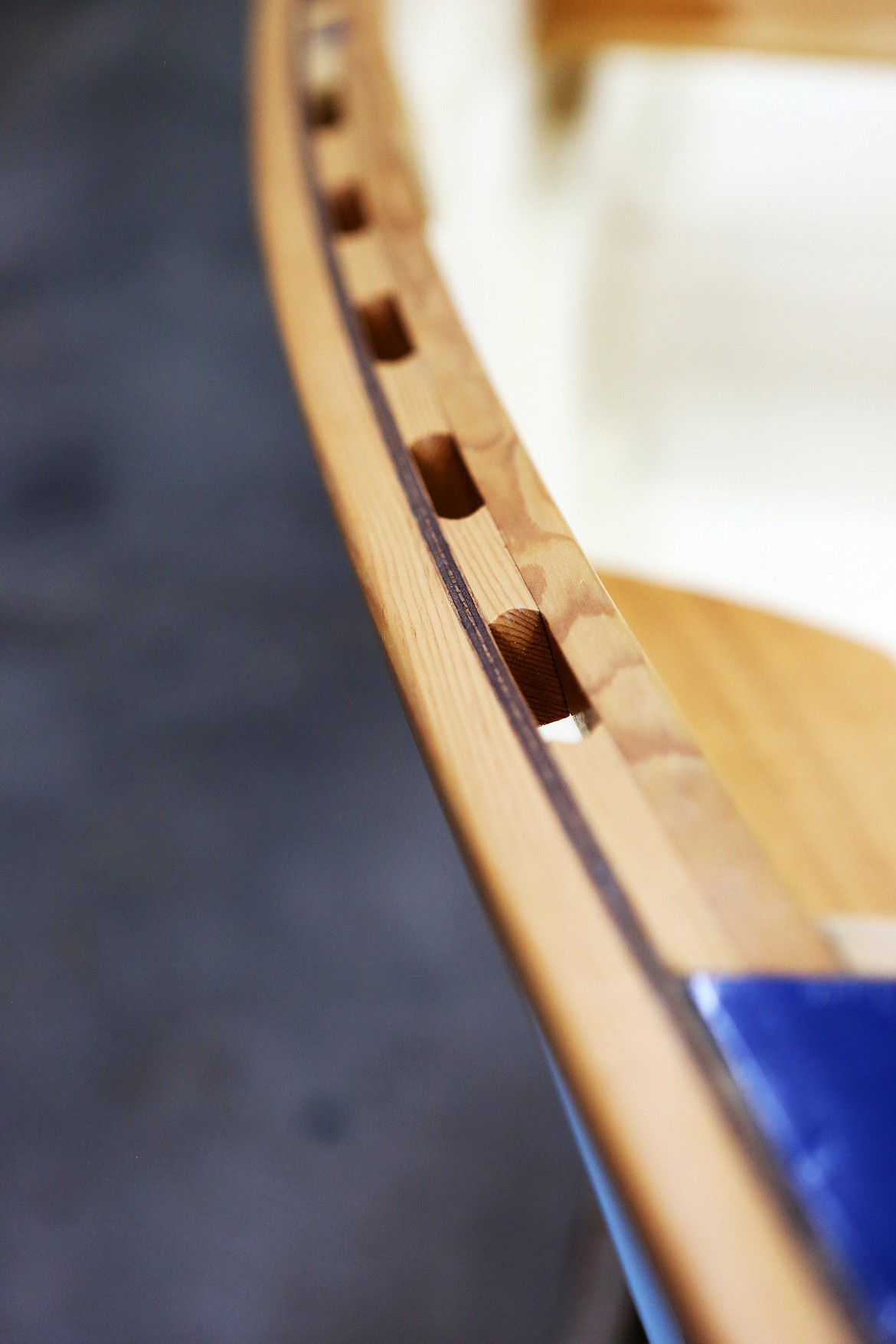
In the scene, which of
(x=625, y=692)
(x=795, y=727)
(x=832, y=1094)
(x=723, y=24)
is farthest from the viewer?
(x=723, y=24)

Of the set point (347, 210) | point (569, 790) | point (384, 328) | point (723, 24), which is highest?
point (723, 24)

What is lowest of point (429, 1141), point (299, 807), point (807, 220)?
point (429, 1141)

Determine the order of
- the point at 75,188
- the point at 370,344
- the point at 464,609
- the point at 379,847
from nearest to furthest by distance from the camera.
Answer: the point at 464,609
the point at 370,344
the point at 379,847
the point at 75,188

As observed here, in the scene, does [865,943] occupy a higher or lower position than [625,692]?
lower

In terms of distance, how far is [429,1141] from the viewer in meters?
0.95

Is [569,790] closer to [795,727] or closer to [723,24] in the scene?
[795,727]

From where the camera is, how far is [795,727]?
74cm

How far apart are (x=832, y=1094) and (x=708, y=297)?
1142 mm

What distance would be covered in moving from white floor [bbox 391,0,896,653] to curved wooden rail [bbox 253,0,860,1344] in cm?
51

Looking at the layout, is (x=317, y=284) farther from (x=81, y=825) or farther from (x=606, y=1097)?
(x=81, y=825)

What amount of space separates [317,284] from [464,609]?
0.33 metres

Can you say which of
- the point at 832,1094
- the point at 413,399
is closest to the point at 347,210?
the point at 413,399

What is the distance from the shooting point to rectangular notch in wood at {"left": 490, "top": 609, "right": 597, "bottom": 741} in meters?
0.39

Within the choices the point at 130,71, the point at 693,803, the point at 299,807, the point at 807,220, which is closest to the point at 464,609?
the point at 693,803
